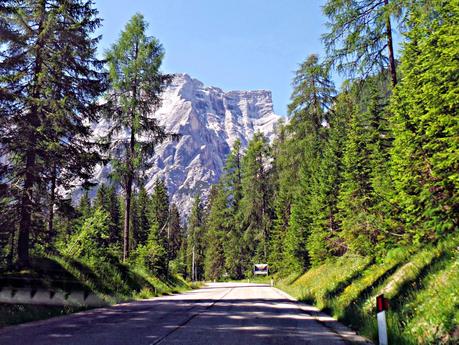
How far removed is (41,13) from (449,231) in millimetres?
17255

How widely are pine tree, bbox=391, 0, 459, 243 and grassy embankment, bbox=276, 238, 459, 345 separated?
1033 mm

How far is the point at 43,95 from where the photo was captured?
16531 millimetres

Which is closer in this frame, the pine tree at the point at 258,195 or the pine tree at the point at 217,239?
the pine tree at the point at 258,195

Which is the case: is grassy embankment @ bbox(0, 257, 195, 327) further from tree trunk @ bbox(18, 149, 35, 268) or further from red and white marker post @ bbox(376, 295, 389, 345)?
red and white marker post @ bbox(376, 295, 389, 345)

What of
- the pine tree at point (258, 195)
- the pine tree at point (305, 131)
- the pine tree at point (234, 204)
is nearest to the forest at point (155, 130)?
the pine tree at point (305, 131)

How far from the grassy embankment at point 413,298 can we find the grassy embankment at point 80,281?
28.2ft

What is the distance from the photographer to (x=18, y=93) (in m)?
15.4

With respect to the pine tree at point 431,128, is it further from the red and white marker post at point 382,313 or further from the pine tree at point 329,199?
the pine tree at point 329,199

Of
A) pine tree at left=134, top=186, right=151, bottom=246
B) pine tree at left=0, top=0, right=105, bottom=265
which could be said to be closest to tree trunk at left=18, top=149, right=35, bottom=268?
pine tree at left=0, top=0, right=105, bottom=265

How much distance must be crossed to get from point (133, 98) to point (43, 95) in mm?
8529

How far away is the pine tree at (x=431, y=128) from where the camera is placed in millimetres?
9422

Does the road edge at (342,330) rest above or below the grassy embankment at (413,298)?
below

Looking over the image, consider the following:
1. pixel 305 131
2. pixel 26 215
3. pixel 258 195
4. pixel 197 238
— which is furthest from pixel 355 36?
pixel 197 238

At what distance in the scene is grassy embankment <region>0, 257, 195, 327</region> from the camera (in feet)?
35.4
